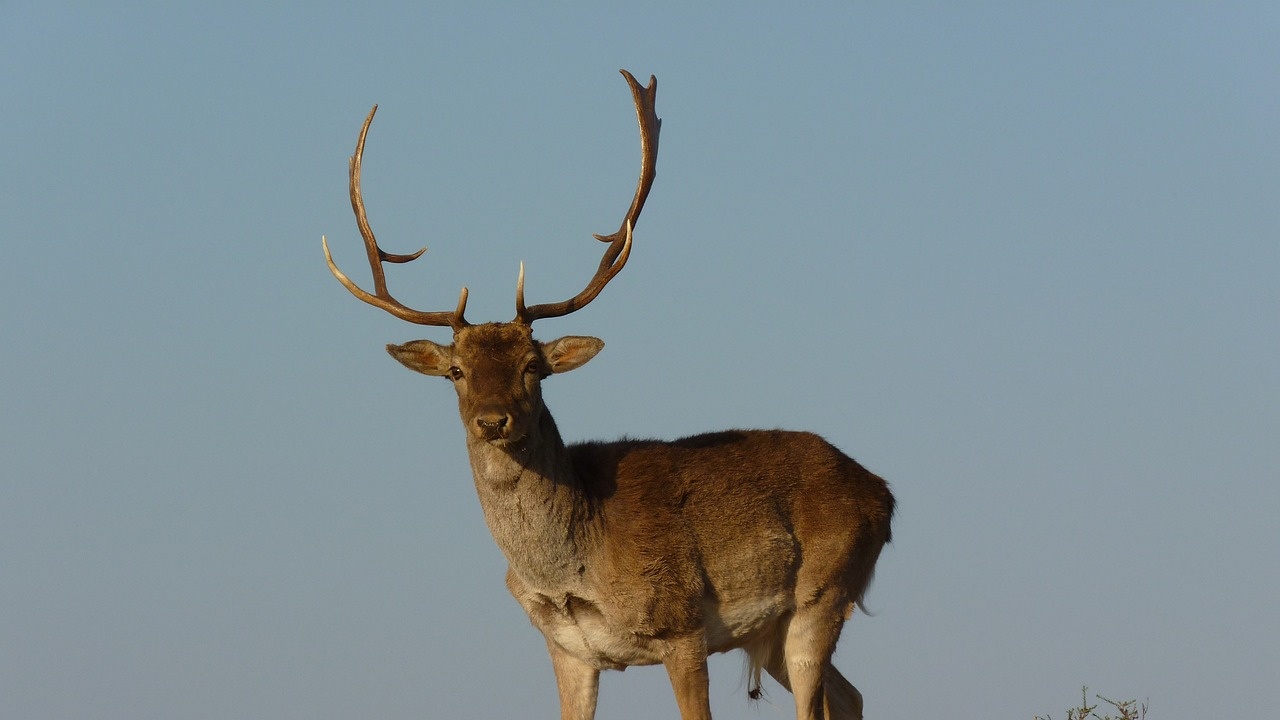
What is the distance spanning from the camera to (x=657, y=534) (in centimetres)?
1074

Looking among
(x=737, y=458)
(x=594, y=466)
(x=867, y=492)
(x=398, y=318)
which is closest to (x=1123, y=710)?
(x=867, y=492)

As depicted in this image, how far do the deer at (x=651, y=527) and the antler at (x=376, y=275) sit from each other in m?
0.02

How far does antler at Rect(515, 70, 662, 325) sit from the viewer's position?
36.9 feet

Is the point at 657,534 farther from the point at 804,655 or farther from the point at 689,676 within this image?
the point at 804,655

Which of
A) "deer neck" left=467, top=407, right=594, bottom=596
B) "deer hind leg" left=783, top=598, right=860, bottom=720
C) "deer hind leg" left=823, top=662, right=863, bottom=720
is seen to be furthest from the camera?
"deer hind leg" left=823, top=662, right=863, bottom=720

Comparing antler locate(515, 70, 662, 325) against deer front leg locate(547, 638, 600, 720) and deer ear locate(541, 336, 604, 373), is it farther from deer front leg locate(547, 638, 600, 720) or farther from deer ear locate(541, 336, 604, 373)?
deer front leg locate(547, 638, 600, 720)

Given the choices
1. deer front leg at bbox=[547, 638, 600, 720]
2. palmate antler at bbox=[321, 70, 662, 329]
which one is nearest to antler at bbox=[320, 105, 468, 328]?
palmate antler at bbox=[321, 70, 662, 329]

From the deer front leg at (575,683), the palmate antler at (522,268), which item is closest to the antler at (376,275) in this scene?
the palmate antler at (522,268)

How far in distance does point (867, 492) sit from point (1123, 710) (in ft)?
7.29

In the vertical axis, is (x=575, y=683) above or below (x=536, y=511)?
below

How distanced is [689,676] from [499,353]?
2.29 m

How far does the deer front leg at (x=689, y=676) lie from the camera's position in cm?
1051

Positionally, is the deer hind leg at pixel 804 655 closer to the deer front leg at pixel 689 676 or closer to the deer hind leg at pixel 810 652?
the deer hind leg at pixel 810 652

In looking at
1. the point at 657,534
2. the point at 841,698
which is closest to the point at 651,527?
the point at 657,534
